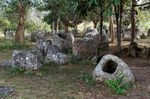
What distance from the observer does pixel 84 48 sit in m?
17.3

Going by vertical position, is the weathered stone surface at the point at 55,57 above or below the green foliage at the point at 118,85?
above

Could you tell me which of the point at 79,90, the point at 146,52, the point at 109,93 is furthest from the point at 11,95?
the point at 146,52

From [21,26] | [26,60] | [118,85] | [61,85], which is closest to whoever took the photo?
[118,85]

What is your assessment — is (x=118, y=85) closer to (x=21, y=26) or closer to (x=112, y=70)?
(x=112, y=70)

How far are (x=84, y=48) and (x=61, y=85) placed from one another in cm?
722

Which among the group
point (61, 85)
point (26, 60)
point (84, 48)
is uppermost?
point (84, 48)

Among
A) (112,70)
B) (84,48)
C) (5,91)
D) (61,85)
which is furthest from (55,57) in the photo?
(5,91)

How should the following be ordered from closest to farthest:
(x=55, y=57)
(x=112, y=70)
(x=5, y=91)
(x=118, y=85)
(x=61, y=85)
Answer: (x=5, y=91) → (x=118, y=85) → (x=61, y=85) → (x=112, y=70) → (x=55, y=57)

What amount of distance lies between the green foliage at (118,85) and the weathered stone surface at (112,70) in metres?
0.11

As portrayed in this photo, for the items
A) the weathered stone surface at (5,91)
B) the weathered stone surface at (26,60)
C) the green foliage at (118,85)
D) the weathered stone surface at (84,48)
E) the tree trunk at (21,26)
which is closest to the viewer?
the weathered stone surface at (5,91)

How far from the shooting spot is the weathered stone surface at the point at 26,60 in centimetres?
1296

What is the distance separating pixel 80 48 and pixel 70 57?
167cm

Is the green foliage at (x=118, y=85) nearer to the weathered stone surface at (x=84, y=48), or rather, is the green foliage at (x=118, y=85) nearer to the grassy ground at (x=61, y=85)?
the grassy ground at (x=61, y=85)

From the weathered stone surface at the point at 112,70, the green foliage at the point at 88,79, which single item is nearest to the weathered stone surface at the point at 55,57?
the green foliage at the point at 88,79
